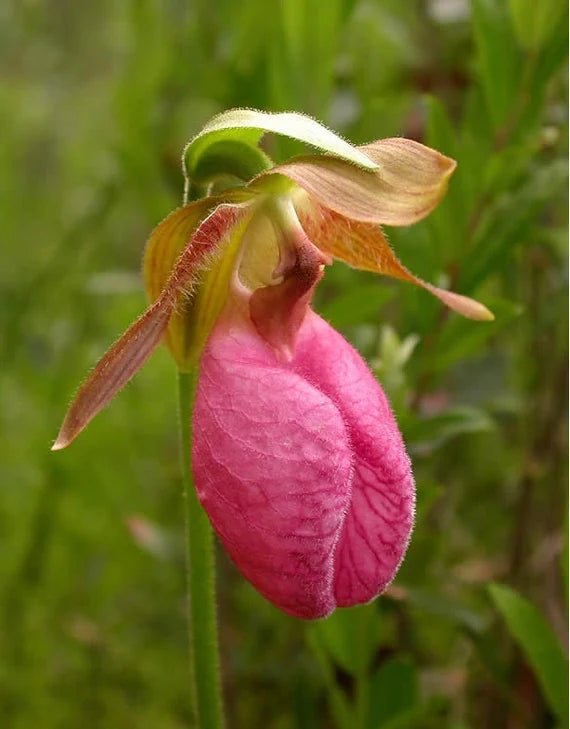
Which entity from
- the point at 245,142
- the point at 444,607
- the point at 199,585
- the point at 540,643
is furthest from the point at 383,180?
the point at 444,607

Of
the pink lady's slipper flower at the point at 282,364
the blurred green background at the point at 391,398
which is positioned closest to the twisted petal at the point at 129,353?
the pink lady's slipper flower at the point at 282,364

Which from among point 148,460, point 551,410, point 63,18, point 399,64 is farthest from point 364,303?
point 63,18

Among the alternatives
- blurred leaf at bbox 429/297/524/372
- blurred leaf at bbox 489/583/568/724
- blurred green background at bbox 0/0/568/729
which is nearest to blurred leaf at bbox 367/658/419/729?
blurred green background at bbox 0/0/568/729

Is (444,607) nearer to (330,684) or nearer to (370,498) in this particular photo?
(330,684)

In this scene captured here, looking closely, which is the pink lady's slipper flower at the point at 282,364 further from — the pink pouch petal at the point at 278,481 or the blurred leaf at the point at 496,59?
the blurred leaf at the point at 496,59

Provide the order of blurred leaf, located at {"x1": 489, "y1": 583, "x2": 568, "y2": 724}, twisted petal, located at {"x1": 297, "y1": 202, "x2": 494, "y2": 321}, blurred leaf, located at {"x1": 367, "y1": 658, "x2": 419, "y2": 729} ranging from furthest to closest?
blurred leaf, located at {"x1": 367, "y1": 658, "x2": 419, "y2": 729}, blurred leaf, located at {"x1": 489, "y1": 583, "x2": 568, "y2": 724}, twisted petal, located at {"x1": 297, "y1": 202, "x2": 494, "y2": 321}

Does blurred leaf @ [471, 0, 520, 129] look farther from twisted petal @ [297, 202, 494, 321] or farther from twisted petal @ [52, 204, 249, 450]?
twisted petal @ [52, 204, 249, 450]
